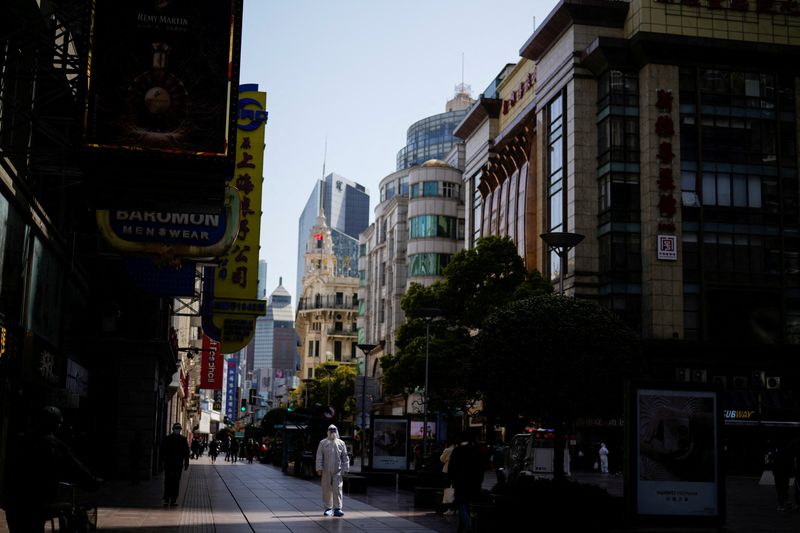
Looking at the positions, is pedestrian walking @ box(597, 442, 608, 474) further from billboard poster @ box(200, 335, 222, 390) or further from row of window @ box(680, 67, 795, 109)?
billboard poster @ box(200, 335, 222, 390)

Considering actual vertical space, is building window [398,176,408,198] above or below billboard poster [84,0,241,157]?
above

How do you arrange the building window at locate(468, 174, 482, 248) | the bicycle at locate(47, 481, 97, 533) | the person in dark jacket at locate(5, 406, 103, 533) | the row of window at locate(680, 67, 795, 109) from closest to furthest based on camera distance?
the person in dark jacket at locate(5, 406, 103, 533) < the bicycle at locate(47, 481, 97, 533) < the row of window at locate(680, 67, 795, 109) < the building window at locate(468, 174, 482, 248)

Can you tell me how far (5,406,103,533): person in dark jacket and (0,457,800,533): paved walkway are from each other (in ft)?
19.6

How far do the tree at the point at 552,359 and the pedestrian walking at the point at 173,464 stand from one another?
710 cm

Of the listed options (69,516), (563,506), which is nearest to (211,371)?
(563,506)

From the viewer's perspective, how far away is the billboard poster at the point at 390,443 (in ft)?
117

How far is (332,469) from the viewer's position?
70.6ft

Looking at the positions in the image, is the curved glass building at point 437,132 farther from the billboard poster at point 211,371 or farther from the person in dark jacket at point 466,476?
the person in dark jacket at point 466,476

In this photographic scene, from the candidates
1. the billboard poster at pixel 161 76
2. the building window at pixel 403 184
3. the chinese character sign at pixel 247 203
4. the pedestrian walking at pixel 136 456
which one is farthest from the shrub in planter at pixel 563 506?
the building window at pixel 403 184

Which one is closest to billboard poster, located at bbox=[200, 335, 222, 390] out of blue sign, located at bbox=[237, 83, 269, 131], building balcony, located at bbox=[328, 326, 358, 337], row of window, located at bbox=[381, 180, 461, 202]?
row of window, located at bbox=[381, 180, 461, 202]

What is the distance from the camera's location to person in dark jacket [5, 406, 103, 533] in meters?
9.28

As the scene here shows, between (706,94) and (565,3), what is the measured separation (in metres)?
9.70

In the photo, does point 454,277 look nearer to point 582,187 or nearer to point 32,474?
point 582,187

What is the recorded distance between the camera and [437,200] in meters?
94.1
